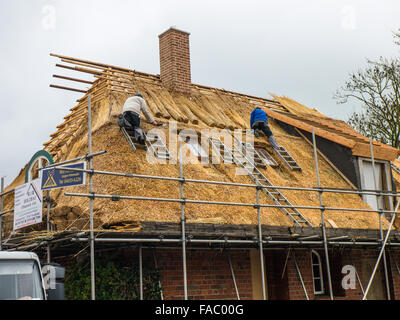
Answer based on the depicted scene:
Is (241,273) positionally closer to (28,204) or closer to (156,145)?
(156,145)

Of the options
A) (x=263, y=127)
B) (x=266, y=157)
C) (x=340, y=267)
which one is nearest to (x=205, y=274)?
(x=340, y=267)

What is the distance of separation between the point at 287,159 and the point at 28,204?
26.9 feet

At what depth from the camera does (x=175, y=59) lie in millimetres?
17828

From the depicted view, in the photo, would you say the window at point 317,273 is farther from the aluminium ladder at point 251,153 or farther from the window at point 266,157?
the aluminium ladder at point 251,153

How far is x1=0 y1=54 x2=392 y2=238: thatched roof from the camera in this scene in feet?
37.9

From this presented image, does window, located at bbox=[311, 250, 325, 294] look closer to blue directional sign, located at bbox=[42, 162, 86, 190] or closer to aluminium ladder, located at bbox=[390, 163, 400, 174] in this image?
aluminium ladder, located at bbox=[390, 163, 400, 174]

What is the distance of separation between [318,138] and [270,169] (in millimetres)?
3927

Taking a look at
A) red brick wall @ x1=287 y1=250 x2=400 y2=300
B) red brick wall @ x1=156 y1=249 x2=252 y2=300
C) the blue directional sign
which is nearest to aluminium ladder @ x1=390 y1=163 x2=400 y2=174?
red brick wall @ x1=287 y1=250 x2=400 y2=300

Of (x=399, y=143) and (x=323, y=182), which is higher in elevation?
(x=399, y=143)

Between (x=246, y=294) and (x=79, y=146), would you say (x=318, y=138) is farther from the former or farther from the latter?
(x=79, y=146)

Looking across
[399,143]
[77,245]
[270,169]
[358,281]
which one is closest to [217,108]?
[270,169]

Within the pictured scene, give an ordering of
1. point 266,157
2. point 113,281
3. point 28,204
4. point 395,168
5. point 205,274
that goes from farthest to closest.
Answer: point 395,168
point 266,157
point 205,274
point 28,204
point 113,281

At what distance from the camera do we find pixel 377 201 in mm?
16391

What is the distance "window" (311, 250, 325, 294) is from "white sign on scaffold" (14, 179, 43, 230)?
790 centimetres
